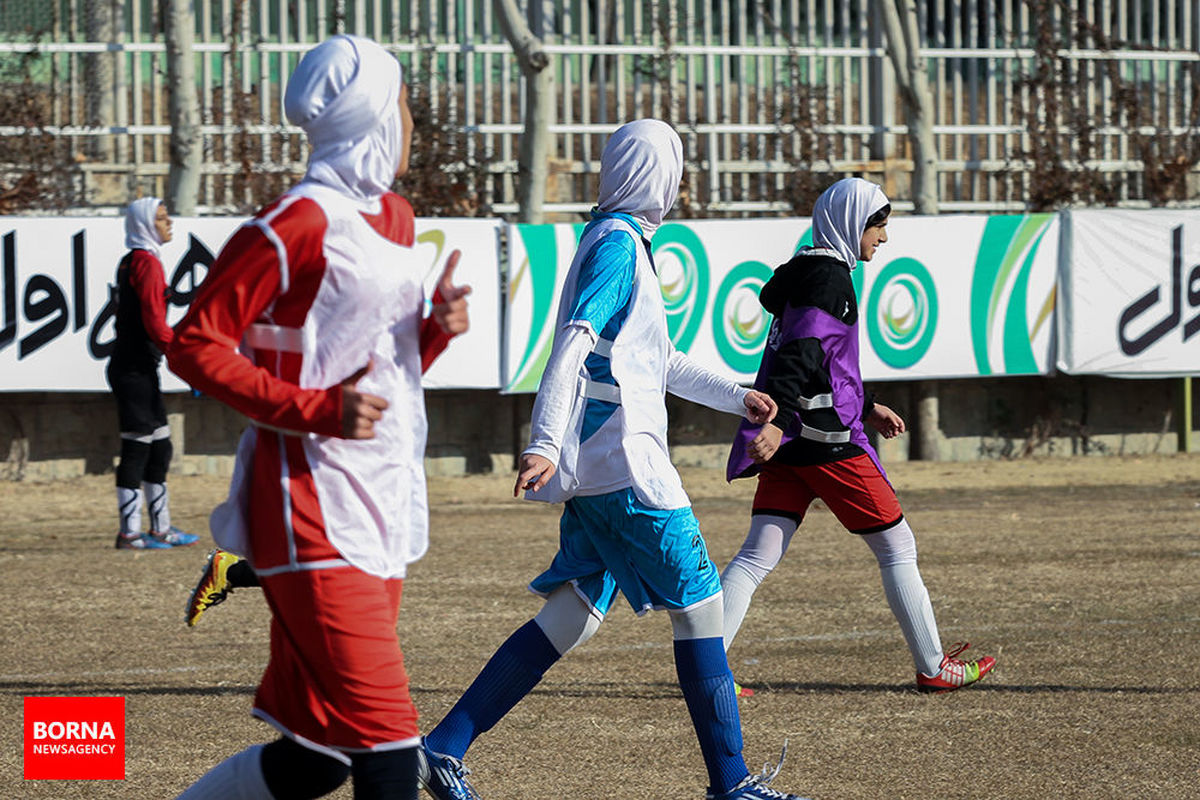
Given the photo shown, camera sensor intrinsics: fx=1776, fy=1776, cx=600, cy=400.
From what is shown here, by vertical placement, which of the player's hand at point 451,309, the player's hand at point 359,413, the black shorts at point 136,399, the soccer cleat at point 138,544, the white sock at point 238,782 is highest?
the player's hand at point 451,309

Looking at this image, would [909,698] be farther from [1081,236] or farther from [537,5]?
[537,5]

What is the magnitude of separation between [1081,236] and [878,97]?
385 centimetres

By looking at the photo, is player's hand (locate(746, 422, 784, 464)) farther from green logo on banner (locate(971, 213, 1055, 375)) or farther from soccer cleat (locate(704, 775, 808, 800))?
green logo on banner (locate(971, 213, 1055, 375))

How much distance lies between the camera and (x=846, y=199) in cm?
595

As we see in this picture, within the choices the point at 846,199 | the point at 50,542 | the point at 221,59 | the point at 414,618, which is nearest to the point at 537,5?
the point at 221,59

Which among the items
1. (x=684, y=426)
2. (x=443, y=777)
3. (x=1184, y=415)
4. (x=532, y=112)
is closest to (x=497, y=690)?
(x=443, y=777)

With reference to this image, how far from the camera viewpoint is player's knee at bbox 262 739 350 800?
10.9 ft

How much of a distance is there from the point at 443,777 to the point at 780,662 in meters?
2.52

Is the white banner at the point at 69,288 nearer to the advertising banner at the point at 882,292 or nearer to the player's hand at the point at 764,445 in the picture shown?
the advertising banner at the point at 882,292

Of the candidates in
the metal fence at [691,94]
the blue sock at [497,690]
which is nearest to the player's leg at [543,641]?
the blue sock at [497,690]

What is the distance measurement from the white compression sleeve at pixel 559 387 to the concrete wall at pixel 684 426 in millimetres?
9876

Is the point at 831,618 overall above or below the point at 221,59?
below

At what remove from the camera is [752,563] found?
583cm

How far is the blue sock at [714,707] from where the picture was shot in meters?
4.39
